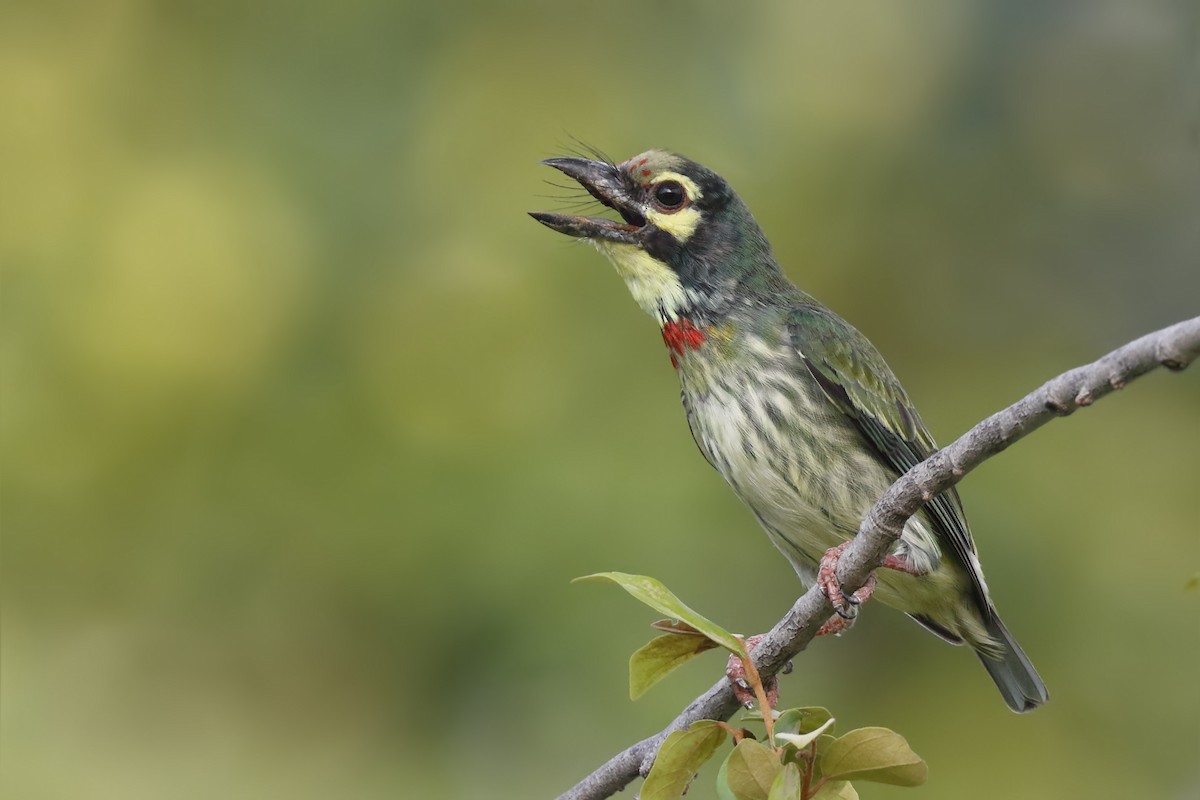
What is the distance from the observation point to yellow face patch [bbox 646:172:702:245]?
4.03 metres

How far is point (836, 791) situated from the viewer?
2.14m

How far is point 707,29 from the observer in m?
6.71

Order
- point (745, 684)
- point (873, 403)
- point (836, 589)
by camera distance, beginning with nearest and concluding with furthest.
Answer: point (836, 589)
point (745, 684)
point (873, 403)

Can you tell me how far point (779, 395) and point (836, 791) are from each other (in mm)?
1738

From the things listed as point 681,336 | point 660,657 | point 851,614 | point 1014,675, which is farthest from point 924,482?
point 1014,675

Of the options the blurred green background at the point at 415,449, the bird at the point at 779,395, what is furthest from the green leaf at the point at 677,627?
the blurred green background at the point at 415,449

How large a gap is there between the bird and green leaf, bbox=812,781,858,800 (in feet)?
4.64

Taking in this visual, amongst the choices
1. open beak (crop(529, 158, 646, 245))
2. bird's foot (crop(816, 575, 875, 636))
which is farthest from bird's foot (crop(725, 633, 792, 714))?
open beak (crop(529, 158, 646, 245))

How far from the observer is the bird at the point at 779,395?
3713 millimetres

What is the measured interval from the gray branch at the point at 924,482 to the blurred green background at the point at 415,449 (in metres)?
1.68

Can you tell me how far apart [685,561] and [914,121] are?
122 inches

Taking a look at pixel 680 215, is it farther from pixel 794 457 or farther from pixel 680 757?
pixel 680 757

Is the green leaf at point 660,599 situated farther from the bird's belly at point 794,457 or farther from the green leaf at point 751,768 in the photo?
the bird's belly at point 794,457

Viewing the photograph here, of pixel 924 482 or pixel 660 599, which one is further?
pixel 924 482
